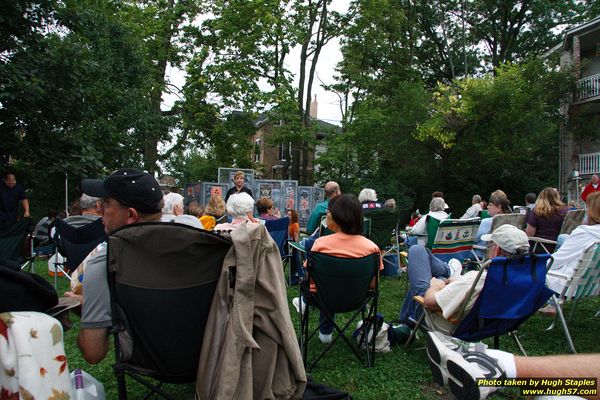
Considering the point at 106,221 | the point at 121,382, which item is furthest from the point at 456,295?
the point at 106,221

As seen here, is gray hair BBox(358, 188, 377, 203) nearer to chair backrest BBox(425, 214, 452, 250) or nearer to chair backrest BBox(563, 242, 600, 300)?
chair backrest BBox(425, 214, 452, 250)

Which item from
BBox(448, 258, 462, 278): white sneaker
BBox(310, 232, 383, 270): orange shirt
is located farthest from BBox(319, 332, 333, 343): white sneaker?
BBox(448, 258, 462, 278): white sneaker

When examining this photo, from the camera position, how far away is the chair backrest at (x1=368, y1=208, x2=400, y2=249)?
632 centimetres

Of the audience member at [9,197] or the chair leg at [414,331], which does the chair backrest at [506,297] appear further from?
the audience member at [9,197]

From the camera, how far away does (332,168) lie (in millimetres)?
22547

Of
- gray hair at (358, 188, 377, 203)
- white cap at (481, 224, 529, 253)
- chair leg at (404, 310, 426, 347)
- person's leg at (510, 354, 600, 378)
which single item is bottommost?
chair leg at (404, 310, 426, 347)

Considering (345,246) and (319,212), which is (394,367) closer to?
(345,246)

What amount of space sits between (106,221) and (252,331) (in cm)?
86

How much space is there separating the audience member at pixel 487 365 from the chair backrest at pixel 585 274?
174 centimetres

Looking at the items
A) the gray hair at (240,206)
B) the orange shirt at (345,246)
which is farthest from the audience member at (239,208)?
the orange shirt at (345,246)

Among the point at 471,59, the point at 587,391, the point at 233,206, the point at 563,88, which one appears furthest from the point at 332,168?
the point at 587,391

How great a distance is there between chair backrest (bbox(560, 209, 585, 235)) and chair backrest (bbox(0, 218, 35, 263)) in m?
6.03

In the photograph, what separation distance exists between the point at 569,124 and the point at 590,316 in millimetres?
18168

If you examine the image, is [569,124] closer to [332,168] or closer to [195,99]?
[332,168]
